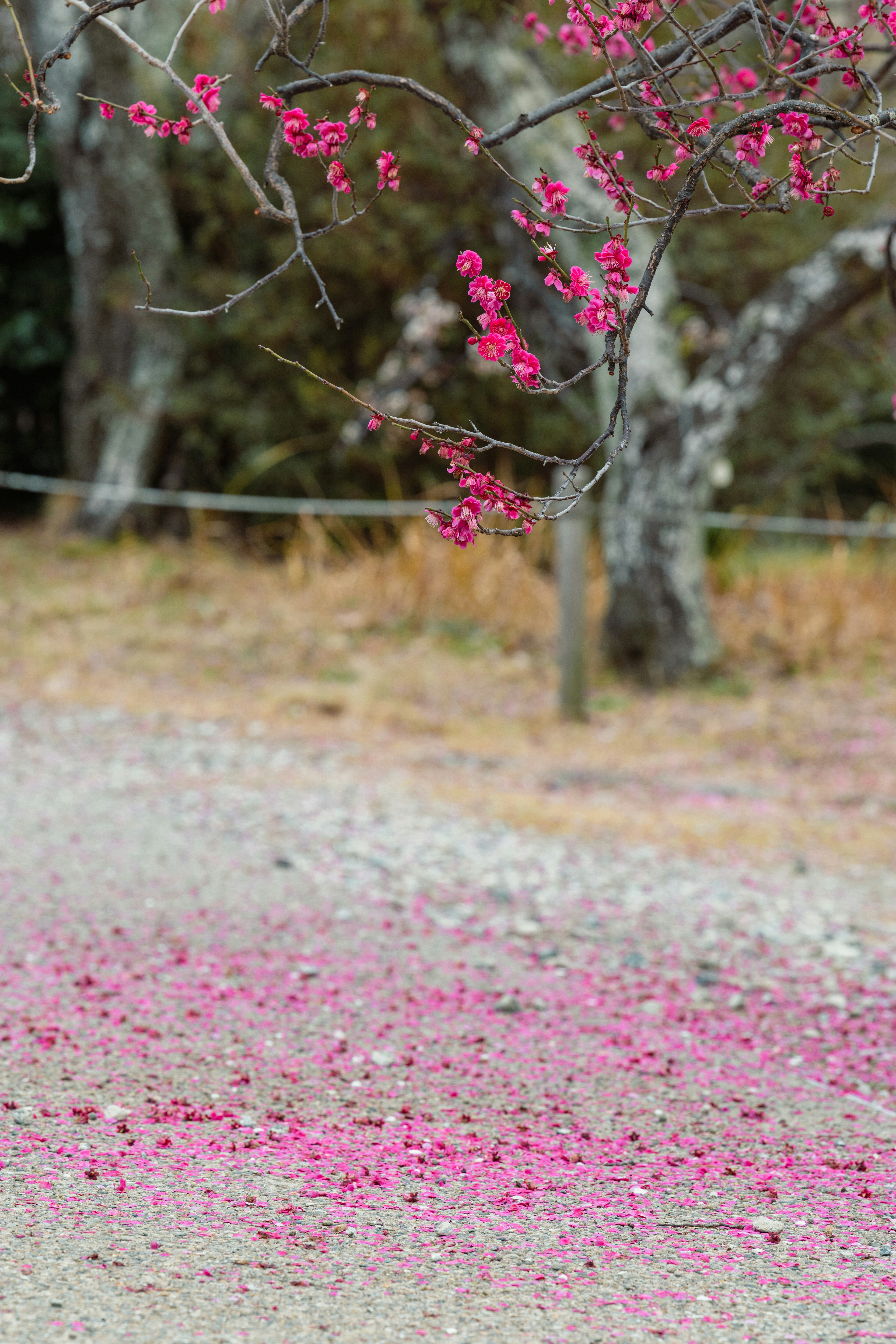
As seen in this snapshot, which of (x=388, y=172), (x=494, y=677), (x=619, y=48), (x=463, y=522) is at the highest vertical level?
(x=619, y=48)

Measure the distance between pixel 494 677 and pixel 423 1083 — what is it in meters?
4.41

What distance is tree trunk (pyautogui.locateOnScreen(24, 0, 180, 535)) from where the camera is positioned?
942 cm

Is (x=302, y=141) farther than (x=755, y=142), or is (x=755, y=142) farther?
(x=302, y=141)

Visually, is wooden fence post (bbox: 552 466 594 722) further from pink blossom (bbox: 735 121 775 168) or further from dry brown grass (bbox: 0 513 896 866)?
pink blossom (bbox: 735 121 775 168)

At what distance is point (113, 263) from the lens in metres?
9.78

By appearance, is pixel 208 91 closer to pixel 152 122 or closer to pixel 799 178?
pixel 152 122

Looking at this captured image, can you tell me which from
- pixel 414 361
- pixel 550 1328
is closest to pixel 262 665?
pixel 414 361

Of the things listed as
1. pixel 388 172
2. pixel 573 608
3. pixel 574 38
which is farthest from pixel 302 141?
pixel 573 608

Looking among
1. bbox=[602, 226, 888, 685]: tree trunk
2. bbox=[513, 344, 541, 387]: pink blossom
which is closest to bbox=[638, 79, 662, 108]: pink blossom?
bbox=[513, 344, 541, 387]: pink blossom

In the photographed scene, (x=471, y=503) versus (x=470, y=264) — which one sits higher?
(x=470, y=264)

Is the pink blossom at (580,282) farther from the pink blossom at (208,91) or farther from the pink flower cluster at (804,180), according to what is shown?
the pink blossom at (208,91)

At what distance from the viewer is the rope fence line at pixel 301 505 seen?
24.0 feet

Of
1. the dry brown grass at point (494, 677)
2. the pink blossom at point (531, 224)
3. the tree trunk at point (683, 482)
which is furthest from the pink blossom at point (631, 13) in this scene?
the tree trunk at point (683, 482)

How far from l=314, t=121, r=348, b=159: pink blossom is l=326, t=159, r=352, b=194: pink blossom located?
2 centimetres
